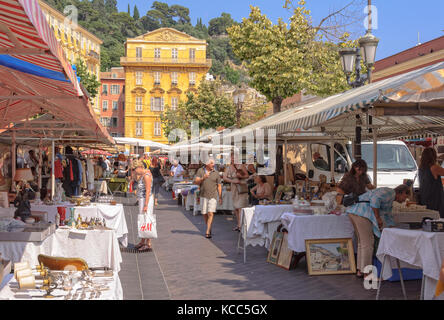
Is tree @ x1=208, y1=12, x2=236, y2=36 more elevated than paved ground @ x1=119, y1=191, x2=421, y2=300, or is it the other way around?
tree @ x1=208, y1=12, x2=236, y2=36

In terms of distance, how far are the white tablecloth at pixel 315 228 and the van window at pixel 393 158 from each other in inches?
294

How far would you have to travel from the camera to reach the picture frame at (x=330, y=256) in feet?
27.9

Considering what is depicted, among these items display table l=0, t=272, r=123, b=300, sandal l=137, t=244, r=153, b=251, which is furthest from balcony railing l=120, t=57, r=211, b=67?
display table l=0, t=272, r=123, b=300

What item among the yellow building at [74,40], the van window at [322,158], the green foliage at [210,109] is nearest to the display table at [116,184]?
the van window at [322,158]

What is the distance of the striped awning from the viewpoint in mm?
3066

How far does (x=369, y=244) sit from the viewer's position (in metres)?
7.97

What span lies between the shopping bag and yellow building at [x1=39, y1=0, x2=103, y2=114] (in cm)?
6422

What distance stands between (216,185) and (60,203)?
3.48 meters

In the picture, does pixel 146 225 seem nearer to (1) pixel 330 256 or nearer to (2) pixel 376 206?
(1) pixel 330 256

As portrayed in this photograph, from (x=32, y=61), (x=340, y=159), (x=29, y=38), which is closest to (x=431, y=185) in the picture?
(x=32, y=61)

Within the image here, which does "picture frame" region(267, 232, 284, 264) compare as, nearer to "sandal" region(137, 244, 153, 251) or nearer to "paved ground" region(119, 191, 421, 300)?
"paved ground" region(119, 191, 421, 300)

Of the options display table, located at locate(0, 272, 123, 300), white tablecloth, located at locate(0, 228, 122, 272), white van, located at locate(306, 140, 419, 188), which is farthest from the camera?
white van, located at locate(306, 140, 419, 188)

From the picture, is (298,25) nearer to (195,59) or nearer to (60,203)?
(60,203)

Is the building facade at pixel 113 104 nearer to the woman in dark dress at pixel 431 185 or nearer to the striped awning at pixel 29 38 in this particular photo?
the woman in dark dress at pixel 431 185
